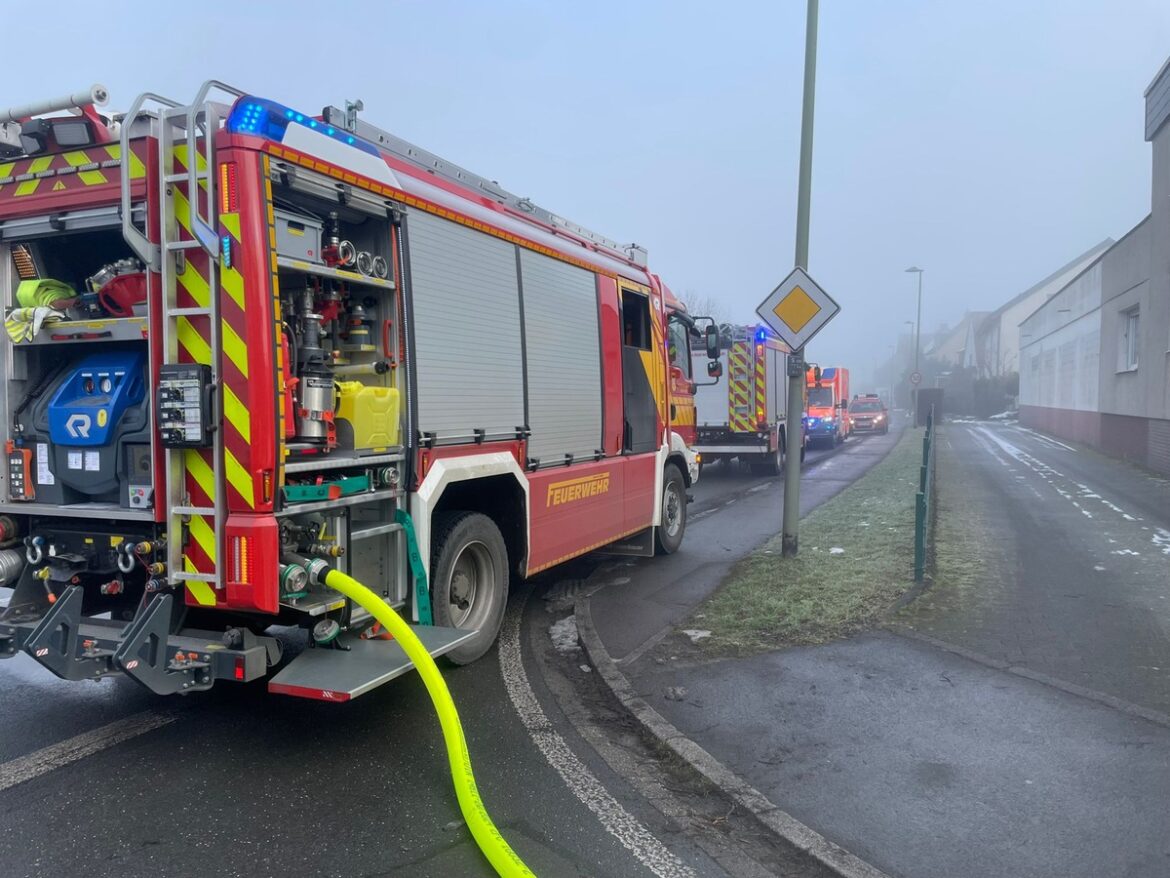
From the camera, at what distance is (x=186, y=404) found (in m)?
3.99

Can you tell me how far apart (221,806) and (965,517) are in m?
10.9

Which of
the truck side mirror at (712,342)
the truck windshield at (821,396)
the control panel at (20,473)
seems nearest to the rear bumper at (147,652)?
the control panel at (20,473)

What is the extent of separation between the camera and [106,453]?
171 inches

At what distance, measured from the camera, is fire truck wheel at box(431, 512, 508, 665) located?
5.35 m

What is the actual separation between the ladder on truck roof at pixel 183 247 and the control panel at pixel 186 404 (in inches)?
1.6

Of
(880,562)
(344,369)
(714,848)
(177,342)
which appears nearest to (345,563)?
(344,369)

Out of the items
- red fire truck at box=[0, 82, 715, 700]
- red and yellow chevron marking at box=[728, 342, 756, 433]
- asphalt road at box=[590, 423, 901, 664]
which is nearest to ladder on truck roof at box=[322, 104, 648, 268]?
red fire truck at box=[0, 82, 715, 700]

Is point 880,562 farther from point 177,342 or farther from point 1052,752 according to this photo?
point 177,342

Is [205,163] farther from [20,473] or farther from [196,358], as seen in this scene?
[20,473]

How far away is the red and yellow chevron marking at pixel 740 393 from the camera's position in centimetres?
1977

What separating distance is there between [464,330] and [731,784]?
3.05m

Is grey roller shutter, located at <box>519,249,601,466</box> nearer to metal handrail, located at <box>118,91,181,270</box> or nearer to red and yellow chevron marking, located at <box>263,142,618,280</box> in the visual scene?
red and yellow chevron marking, located at <box>263,142,618,280</box>

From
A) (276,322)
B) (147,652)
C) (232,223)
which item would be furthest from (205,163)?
(147,652)

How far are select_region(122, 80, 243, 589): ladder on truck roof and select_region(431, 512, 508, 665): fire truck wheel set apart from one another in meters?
1.55
